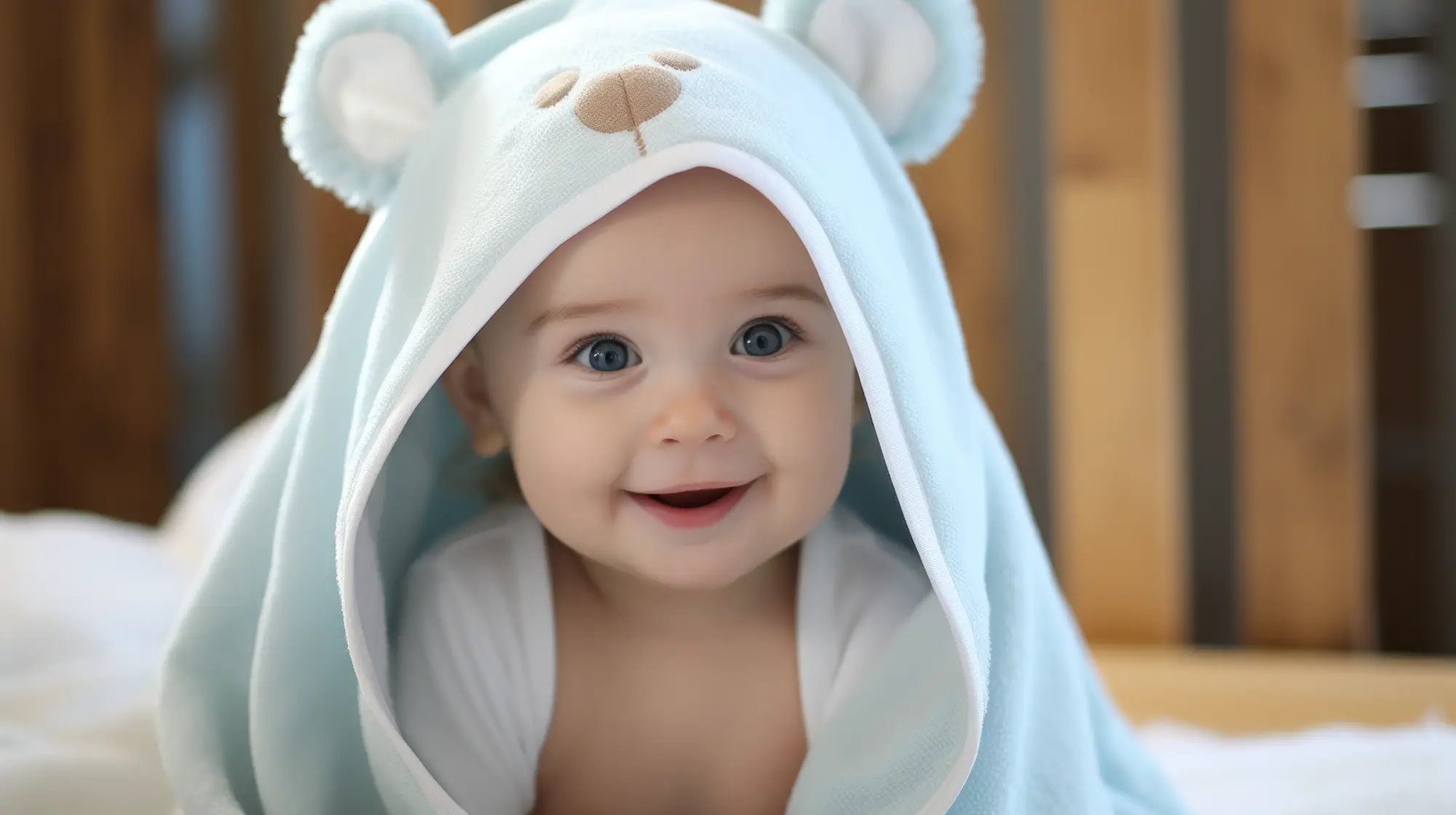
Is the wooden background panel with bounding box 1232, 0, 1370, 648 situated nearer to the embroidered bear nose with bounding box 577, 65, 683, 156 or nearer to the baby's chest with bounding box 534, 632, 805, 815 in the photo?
the baby's chest with bounding box 534, 632, 805, 815

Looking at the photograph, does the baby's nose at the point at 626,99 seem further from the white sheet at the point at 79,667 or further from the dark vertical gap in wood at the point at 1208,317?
the dark vertical gap in wood at the point at 1208,317

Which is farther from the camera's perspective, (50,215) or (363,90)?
(50,215)

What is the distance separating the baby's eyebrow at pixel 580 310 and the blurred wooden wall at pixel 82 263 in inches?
57.0

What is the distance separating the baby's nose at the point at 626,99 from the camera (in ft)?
2.08

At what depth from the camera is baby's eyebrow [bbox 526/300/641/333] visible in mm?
660

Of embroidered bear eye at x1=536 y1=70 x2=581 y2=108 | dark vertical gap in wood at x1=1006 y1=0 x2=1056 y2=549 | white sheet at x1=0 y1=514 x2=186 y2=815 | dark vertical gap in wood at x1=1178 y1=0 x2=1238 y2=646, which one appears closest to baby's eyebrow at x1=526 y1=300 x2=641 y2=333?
embroidered bear eye at x1=536 y1=70 x2=581 y2=108

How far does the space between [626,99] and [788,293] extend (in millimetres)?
129

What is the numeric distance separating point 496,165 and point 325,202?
1.05 m

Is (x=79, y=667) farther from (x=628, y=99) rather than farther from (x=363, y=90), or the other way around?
(x=628, y=99)

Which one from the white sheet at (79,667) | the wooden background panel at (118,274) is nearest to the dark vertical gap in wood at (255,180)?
the wooden background panel at (118,274)

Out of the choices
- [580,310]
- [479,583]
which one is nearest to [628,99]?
[580,310]

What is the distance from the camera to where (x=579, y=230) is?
2.13 feet

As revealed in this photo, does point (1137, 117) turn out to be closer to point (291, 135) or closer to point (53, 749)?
point (291, 135)

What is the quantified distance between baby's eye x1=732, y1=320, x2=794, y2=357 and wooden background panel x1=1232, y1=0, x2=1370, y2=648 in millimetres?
992
